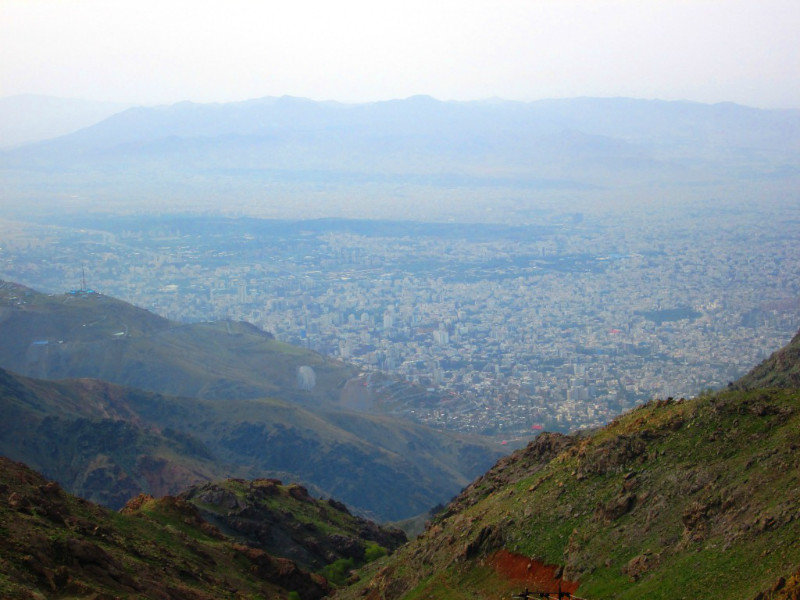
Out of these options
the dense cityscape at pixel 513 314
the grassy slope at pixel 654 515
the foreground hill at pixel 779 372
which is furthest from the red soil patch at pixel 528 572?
the dense cityscape at pixel 513 314

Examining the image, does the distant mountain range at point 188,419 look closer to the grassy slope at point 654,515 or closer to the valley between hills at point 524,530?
the valley between hills at point 524,530

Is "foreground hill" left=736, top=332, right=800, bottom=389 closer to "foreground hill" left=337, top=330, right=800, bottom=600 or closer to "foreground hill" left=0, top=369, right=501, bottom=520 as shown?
"foreground hill" left=337, top=330, right=800, bottom=600

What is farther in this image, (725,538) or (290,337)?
(290,337)

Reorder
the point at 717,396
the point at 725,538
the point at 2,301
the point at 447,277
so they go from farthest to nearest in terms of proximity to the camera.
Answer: the point at 447,277 → the point at 2,301 → the point at 717,396 → the point at 725,538

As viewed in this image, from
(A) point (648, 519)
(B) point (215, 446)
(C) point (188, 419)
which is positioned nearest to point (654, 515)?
(A) point (648, 519)

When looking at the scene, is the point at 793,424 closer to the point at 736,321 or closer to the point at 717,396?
the point at 717,396

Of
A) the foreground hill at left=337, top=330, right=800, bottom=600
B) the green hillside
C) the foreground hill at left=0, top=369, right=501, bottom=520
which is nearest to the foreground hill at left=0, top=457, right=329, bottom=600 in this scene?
the foreground hill at left=337, top=330, right=800, bottom=600

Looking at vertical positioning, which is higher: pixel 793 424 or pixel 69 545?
pixel 793 424

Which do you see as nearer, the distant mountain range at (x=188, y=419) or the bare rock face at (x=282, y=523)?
the bare rock face at (x=282, y=523)

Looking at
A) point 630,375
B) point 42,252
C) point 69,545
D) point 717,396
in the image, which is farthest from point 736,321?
point 42,252
